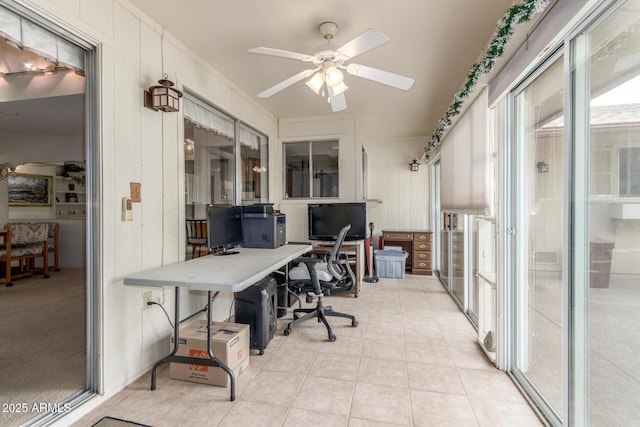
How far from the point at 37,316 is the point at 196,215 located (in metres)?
2.18

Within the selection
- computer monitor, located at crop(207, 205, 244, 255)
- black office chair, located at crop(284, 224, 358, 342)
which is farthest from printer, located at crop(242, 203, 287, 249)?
black office chair, located at crop(284, 224, 358, 342)

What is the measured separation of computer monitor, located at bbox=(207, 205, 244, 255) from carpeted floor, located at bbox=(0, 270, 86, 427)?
1200 millimetres

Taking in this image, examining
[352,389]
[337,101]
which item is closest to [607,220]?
[352,389]

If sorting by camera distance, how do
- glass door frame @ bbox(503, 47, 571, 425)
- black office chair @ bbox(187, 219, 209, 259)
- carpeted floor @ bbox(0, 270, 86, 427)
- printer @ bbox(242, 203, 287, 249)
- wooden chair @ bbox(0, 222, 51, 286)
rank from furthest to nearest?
1. wooden chair @ bbox(0, 222, 51, 286)
2. printer @ bbox(242, 203, 287, 249)
3. black office chair @ bbox(187, 219, 209, 259)
4. glass door frame @ bbox(503, 47, 571, 425)
5. carpeted floor @ bbox(0, 270, 86, 427)

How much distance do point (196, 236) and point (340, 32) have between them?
211 centimetres

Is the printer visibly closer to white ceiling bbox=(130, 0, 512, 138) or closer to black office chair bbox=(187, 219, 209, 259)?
black office chair bbox=(187, 219, 209, 259)

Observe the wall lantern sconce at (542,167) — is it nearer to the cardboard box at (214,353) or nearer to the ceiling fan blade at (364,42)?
the ceiling fan blade at (364,42)

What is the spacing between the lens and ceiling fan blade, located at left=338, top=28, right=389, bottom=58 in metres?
1.66

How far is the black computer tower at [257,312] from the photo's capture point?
8.00 ft

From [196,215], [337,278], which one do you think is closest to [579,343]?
[337,278]

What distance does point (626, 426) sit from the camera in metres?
1.18

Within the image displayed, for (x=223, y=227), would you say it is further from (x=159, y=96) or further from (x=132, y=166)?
(x=159, y=96)

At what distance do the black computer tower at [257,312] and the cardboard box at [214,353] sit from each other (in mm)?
240

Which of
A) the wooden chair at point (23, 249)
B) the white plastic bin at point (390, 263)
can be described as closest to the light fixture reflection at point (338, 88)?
the white plastic bin at point (390, 263)
